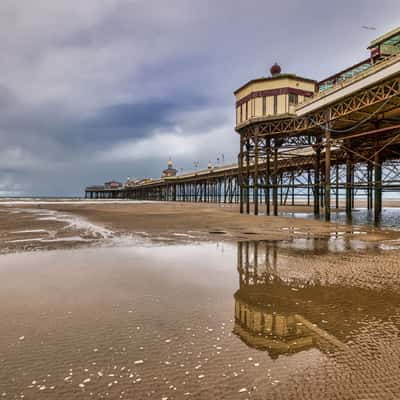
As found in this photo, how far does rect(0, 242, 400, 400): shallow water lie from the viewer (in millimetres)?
2059

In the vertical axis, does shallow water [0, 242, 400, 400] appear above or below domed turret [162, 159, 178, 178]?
below

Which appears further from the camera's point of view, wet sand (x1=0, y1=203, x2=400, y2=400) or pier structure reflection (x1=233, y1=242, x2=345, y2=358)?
pier structure reflection (x1=233, y1=242, x2=345, y2=358)

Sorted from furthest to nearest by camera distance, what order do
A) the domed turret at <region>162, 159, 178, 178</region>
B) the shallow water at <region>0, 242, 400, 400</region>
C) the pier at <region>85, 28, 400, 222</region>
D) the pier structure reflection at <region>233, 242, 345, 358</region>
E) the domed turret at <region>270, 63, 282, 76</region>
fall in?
1. the domed turret at <region>162, 159, 178, 178</region>
2. the domed turret at <region>270, 63, 282, 76</region>
3. the pier at <region>85, 28, 400, 222</region>
4. the pier structure reflection at <region>233, 242, 345, 358</region>
5. the shallow water at <region>0, 242, 400, 400</region>

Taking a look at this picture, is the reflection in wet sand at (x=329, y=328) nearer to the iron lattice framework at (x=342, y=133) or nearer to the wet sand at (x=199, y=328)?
the wet sand at (x=199, y=328)

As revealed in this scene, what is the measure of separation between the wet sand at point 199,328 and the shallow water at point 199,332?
0.04 feet

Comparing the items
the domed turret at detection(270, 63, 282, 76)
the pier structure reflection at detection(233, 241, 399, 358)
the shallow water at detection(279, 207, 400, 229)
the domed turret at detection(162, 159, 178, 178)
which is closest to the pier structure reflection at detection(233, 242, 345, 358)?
the pier structure reflection at detection(233, 241, 399, 358)

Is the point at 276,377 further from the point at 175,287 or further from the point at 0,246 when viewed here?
the point at 0,246

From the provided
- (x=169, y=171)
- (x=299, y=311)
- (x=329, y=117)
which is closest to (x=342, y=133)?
(x=329, y=117)

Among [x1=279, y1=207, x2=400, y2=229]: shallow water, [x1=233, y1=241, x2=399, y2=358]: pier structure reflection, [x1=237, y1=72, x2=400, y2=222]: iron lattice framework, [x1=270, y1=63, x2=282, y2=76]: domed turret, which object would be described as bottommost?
[x1=279, y1=207, x2=400, y2=229]: shallow water

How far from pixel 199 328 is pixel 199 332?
0.09 m

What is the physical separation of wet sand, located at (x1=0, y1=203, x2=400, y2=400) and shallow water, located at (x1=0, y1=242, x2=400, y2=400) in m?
0.01

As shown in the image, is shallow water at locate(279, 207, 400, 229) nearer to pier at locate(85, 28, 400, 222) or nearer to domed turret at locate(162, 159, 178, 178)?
pier at locate(85, 28, 400, 222)

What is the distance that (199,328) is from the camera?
9.88 feet

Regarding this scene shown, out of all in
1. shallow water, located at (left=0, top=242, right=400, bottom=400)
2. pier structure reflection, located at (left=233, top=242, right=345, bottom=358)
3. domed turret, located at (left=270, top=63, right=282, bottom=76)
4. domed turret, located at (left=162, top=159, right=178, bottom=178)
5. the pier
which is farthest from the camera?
domed turret, located at (left=162, top=159, right=178, bottom=178)
